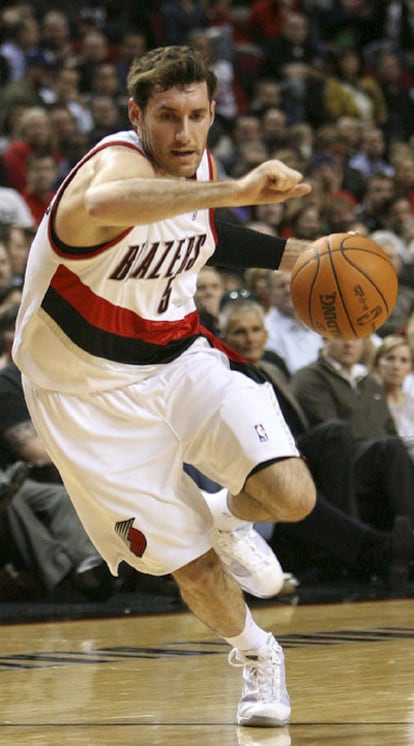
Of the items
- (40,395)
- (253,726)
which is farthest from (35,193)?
(253,726)

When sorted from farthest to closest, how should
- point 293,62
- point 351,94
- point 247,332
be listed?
point 293,62, point 351,94, point 247,332

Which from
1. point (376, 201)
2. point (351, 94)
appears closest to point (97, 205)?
point (376, 201)

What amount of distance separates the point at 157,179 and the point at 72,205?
36 centimetres

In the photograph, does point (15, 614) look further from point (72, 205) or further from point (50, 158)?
point (50, 158)

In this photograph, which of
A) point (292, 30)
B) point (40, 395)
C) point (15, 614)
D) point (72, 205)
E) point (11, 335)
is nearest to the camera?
point (72, 205)

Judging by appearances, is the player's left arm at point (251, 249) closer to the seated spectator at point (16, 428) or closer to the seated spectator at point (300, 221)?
the seated spectator at point (16, 428)

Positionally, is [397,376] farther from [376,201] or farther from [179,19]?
[179,19]

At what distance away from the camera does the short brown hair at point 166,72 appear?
12.6 feet

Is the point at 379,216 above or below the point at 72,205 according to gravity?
below

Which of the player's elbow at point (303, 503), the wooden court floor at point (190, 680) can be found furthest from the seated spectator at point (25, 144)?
the player's elbow at point (303, 503)

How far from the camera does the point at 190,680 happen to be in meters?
4.61

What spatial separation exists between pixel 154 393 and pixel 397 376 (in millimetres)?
4453

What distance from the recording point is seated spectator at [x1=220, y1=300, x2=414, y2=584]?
7328 millimetres

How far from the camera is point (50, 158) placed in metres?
9.84
